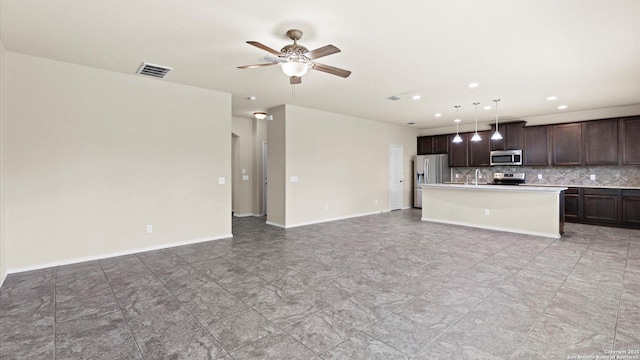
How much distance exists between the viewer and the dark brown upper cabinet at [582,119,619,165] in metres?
6.48

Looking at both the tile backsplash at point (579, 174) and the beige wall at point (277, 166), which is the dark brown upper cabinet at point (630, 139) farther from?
the beige wall at point (277, 166)

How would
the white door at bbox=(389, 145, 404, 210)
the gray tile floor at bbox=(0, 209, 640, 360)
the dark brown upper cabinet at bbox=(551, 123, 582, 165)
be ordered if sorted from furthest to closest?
the white door at bbox=(389, 145, 404, 210), the dark brown upper cabinet at bbox=(551, 123, 582, 165), the gray tile floor at bbox=(0, 209, 640, 360)

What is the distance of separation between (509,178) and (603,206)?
1990 millimetres

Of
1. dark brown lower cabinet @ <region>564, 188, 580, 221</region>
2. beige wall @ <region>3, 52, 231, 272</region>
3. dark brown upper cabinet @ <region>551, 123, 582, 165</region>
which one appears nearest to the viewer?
Result: beige wall @ <region>3, 52, 231, 272</region>

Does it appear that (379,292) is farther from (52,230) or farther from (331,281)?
(52,230)

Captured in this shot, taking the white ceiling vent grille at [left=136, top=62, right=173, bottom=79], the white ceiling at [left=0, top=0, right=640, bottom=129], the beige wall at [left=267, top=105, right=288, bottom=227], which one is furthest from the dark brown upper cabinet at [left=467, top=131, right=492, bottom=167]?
the white ceiling vent grille at [left=136, top=62, right=173, bottom=79]

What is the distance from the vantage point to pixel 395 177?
30.1 ft

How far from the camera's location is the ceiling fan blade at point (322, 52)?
276 cm

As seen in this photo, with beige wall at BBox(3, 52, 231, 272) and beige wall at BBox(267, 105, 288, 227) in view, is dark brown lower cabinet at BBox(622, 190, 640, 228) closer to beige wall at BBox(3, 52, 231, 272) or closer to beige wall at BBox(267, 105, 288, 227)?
beige wall at BBox(267, 105, 288, 227)

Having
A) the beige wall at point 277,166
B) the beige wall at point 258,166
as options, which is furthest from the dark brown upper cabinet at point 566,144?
the beige wall at point 258,166

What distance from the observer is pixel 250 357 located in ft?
6.42

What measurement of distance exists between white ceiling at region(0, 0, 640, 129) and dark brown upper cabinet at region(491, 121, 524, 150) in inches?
96.4

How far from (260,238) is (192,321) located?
2.96m

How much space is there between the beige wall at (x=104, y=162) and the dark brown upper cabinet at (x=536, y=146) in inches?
292
